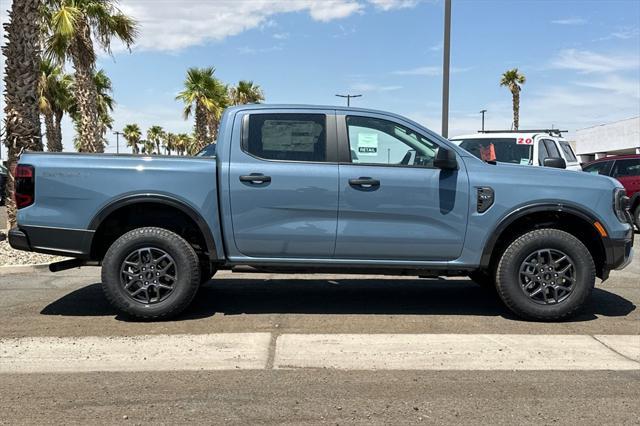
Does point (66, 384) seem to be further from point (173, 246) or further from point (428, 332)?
point (428, 332)

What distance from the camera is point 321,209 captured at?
5.23 m

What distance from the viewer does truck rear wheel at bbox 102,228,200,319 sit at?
5207mm

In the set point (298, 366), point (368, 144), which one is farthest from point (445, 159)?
point (298, 366)

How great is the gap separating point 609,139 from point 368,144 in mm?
41497

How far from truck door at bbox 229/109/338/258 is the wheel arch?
1.54m

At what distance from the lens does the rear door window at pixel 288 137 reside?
5.33 metres

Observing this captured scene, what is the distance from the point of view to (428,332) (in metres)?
5.10

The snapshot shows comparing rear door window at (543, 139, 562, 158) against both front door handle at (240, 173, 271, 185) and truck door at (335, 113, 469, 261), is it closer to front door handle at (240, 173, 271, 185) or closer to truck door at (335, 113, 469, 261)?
truck door at (335, 113, 469, 261)

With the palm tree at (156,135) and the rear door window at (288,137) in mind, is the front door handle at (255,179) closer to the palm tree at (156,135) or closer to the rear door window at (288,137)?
the rear door window at (288,137)

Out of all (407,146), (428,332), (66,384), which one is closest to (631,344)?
(428,332)

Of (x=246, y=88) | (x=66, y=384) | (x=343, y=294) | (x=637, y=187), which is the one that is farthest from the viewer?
(x=246, y=88)

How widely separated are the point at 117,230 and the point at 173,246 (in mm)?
742

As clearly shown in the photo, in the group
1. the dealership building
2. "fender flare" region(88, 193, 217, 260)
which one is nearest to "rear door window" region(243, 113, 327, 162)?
"fender flare" region(88, 193, 217, 260)

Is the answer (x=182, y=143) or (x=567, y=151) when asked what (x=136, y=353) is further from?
(x=182, y=143)
